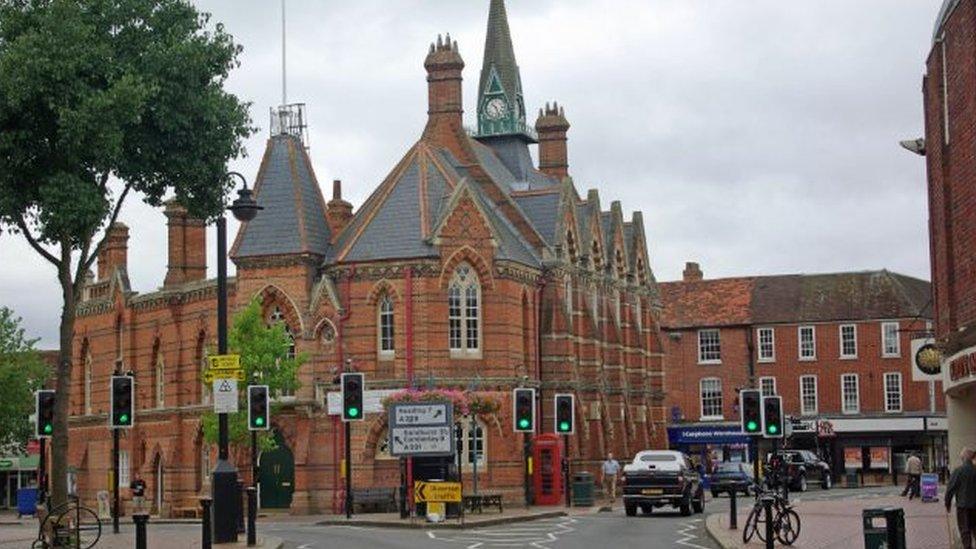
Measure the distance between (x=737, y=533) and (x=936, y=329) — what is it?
19.2 feet

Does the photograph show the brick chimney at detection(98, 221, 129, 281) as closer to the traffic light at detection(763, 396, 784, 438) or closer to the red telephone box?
the red telephone box

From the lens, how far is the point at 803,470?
206 feet

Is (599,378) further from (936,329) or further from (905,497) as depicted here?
(936,329)

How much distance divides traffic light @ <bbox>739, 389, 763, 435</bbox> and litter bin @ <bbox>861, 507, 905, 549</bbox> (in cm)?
954

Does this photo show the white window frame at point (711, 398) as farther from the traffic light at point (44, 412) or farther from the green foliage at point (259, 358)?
the traffic light at point (44, 412)

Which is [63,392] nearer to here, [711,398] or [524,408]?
[524,408]

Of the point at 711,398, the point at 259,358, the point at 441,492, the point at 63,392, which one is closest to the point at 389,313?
the point at 259,358

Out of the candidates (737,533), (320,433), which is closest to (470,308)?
(320,433)

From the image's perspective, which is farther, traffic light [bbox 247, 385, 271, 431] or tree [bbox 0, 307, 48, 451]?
tree [bbox 0, 307, 48, 451]

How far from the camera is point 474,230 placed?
53.5 meters

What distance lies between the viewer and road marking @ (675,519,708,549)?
2886 centimetres

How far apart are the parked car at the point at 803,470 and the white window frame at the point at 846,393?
392 inches

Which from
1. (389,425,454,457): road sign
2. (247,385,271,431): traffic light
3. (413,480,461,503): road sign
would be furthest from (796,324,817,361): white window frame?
(247,385,271,431): traffic light

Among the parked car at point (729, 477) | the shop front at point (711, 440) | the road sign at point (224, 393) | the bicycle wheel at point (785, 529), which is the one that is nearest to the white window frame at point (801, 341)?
the shop front at point (711, 440)
